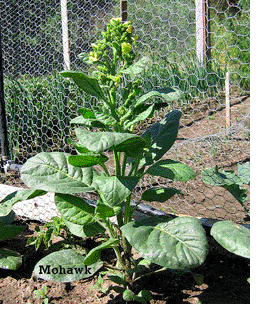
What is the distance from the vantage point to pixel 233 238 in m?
0.95

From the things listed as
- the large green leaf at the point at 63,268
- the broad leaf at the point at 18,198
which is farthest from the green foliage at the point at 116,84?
the large green leaf at the point at 63,268

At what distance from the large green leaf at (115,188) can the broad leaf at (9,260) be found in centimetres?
57

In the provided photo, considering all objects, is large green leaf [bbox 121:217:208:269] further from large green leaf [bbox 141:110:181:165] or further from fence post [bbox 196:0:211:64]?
fence post [bbox 196:0:211:64]

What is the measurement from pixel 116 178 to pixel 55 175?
0.29 metres

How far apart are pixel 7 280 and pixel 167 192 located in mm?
765

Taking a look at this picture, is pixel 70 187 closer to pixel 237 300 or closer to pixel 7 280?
pixel 7 280

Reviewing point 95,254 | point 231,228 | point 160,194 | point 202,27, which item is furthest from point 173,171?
point 202,27

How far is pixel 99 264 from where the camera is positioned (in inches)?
49.0

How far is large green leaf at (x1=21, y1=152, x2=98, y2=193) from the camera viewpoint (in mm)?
1157

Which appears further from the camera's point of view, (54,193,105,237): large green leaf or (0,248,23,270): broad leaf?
(0,248,23,270): broad leaf

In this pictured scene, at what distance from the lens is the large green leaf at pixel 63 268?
1.16 metres

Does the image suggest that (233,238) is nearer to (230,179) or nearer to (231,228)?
(231,228)

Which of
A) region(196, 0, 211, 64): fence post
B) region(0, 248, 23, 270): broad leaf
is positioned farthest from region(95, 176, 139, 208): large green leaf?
region(196, 0, 211, 64): fence post

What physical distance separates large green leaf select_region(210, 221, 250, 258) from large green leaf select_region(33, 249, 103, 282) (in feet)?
1.52
